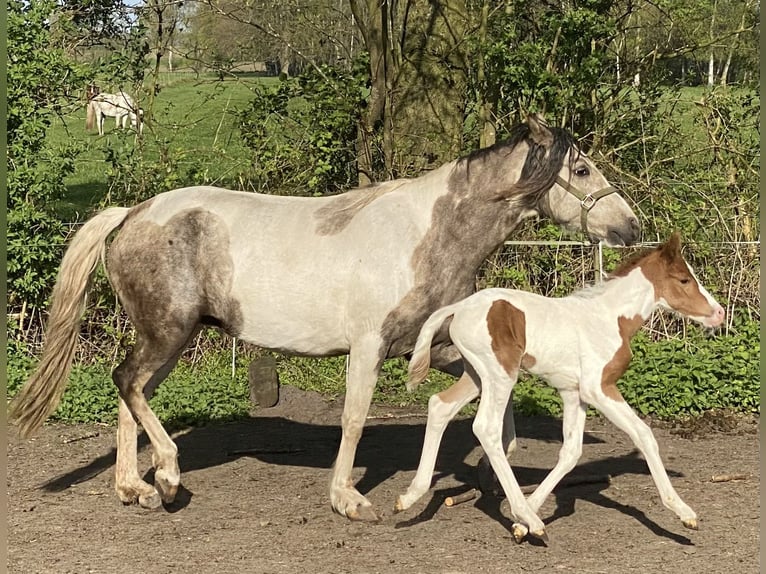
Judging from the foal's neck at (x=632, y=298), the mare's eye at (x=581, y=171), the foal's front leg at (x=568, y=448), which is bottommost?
the foal's front leg at (x=568, y=448)

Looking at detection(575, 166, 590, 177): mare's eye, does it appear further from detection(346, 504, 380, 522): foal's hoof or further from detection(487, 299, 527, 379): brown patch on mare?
detection(346, 504, 380, 522): foal's hoof

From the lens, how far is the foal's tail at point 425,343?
561 cm

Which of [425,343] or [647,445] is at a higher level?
[425,343]

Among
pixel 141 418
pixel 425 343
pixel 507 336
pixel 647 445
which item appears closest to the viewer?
pixel 647 445

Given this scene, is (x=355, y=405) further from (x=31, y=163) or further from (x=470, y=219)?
(x=31, y=163)

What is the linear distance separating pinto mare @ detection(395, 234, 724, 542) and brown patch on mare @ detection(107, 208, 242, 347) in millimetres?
1389

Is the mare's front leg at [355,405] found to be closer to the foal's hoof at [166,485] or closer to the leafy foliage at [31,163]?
the foal's hoof at [166,485]

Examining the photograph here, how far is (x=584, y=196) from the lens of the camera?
6.11 meters

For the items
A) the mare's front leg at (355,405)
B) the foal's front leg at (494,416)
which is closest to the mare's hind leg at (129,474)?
the mare's front leg at (355,405)

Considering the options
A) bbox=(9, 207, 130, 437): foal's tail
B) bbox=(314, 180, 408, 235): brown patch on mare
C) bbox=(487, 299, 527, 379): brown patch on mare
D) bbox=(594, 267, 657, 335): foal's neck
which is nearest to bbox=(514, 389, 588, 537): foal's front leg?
bbox=(487, 299, 527, 379): brown patch on mare

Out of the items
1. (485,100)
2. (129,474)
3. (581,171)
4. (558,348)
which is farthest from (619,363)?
(485,100)

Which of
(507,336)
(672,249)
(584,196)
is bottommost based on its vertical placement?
(507,336)

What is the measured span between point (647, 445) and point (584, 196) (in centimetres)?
156

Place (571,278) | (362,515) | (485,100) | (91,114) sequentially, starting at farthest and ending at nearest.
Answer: (91,114), (485,100), (571,278), (362,515)
